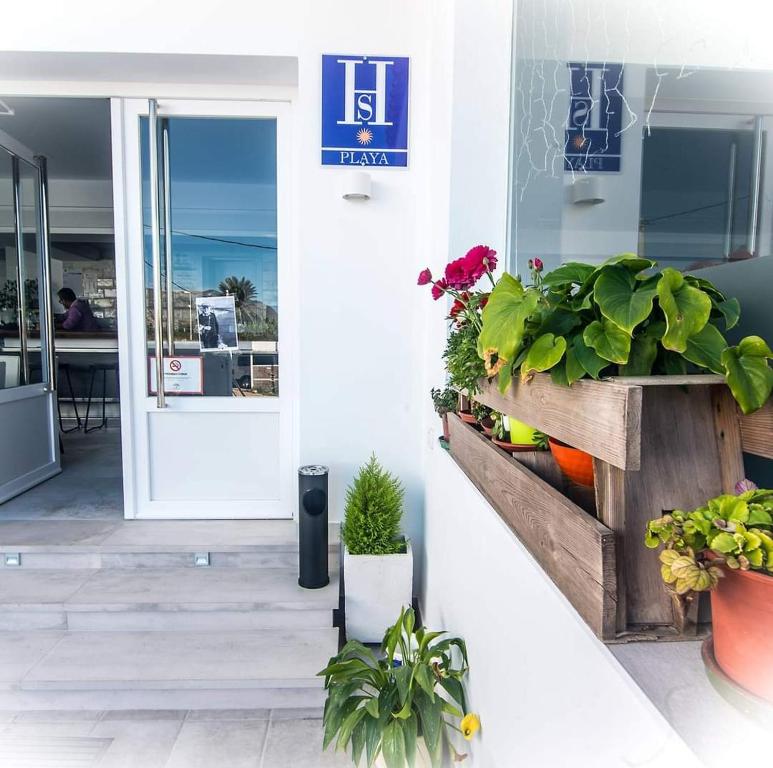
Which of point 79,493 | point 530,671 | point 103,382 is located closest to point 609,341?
point 530,671

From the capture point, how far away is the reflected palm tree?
2.94 metres

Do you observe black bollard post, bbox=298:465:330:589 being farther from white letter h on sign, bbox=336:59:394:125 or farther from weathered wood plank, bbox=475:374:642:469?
white letter h on sign, bbox=336:59:394:125

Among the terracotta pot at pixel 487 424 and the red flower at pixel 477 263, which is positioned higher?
the red flower at pixel 477 263

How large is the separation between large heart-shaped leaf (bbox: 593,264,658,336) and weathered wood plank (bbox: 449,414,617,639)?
1.01ft

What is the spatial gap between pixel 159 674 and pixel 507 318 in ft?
6.64

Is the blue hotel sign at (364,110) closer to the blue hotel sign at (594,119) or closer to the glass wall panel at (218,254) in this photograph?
the glass wall panel at (218,254)

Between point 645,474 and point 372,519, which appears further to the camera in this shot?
point 372,519

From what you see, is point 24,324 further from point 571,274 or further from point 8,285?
point 571,274

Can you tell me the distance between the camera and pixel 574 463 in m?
1.00

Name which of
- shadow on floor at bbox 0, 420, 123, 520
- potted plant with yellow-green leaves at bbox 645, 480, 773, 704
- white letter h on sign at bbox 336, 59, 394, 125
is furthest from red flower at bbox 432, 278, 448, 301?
shadow on floor at bbox 0, 420, 123, 520

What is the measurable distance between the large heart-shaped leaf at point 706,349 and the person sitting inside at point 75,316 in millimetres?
6142

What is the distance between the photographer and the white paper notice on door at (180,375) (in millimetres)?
2939

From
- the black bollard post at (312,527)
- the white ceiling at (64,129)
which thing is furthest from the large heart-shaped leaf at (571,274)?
the white ceiling at (64,129)

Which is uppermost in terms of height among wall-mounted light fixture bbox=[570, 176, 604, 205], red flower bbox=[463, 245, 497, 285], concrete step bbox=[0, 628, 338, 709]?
wall-mounted light fixture bbox=[570, 176, 604, 205]
